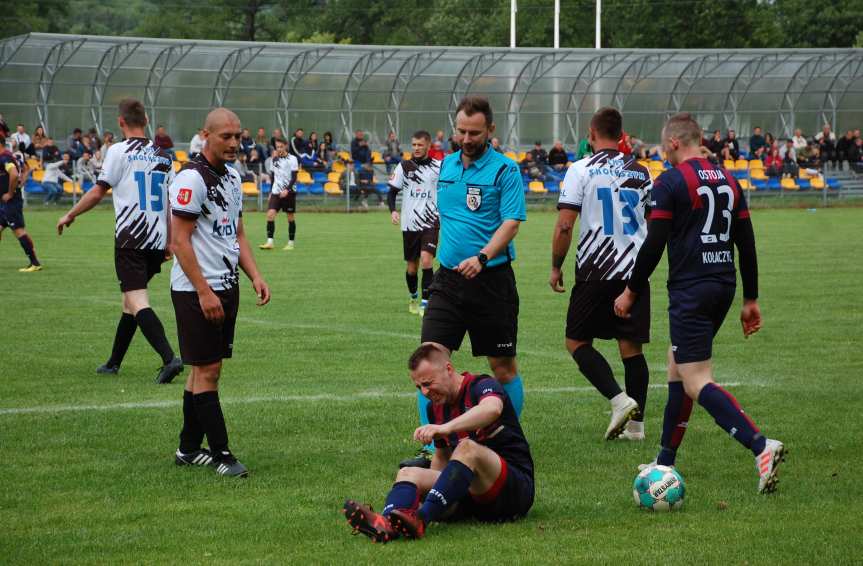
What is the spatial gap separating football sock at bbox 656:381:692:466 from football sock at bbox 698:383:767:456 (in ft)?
0.92

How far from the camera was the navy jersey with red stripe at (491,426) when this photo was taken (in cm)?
564

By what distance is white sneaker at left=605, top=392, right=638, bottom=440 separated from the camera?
739 cm

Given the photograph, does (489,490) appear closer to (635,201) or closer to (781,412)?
(635,201)

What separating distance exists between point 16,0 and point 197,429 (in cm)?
6406

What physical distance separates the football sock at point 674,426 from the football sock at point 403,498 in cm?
169

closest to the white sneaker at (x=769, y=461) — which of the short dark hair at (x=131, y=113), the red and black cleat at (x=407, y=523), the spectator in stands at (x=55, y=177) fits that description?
the red and black cleat at (x=407, y=523)

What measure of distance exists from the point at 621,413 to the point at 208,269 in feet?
9.06

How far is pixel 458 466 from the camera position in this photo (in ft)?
17.8

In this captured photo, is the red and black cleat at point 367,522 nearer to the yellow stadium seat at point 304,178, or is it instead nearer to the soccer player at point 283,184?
the soccer player at point 283,184

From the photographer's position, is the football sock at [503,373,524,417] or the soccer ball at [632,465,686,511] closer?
the soccer ball at [632,465,686,511]

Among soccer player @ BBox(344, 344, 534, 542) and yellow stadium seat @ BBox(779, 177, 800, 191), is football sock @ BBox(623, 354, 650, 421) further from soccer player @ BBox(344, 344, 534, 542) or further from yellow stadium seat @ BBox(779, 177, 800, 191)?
yellow stadium seat @ BBox(779, 177, 800, 191)

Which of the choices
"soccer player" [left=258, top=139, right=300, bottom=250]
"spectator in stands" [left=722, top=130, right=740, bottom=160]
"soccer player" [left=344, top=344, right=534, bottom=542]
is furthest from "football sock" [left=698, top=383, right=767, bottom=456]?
"spectator in stands" [left=722, top=130, right=740, bottom=160]

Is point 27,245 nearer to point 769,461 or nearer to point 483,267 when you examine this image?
point 483,267

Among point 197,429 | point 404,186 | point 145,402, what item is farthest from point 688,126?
point 404,186
